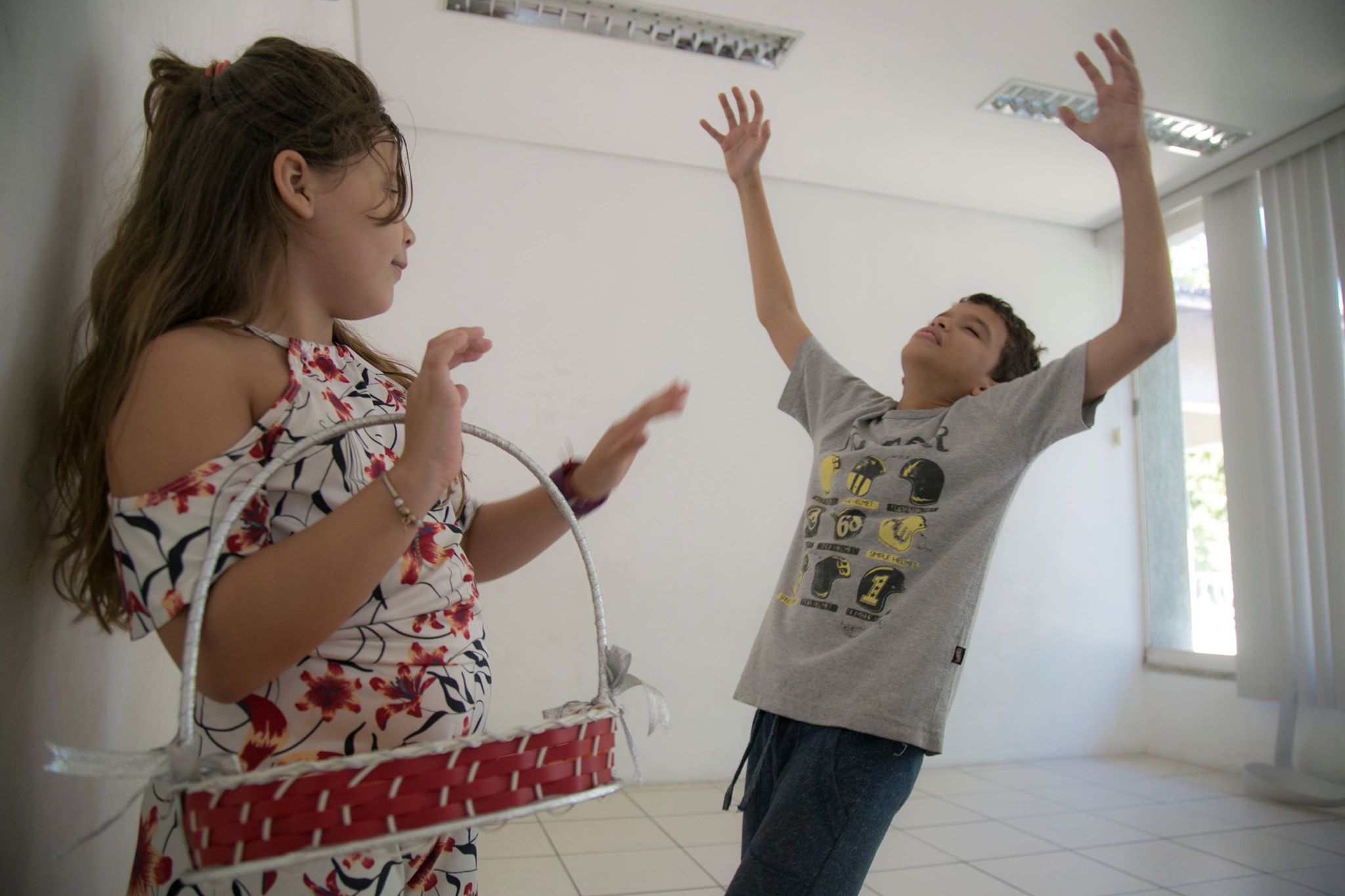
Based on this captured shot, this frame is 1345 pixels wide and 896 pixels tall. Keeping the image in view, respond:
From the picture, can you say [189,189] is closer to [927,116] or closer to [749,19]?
[749,19]

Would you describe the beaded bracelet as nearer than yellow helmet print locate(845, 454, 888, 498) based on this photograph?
Yes

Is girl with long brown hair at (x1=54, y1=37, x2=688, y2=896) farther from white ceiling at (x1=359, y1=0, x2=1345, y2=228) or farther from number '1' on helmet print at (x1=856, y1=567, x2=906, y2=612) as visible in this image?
white ceiling at (x1=359, y1=0, x2=1345, y2=228)

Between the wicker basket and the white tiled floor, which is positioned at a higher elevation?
the wicker basket

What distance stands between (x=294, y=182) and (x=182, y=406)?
0.83 ft

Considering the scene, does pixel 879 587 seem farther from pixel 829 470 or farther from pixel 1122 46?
pixel 1122 46

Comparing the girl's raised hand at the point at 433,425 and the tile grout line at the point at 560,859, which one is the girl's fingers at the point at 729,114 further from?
the tile grout line at the point at 560,859

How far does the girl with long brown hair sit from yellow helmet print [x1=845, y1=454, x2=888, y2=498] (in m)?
0.73

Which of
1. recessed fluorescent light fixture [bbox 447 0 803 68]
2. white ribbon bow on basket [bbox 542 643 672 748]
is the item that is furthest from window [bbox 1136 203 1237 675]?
white ribbon bow on basket [bbox 542 643 672 748]

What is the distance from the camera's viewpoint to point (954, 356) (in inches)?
Answer: 59.4

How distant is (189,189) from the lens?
2.40 ft

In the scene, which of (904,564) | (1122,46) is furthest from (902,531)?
(1122,46)

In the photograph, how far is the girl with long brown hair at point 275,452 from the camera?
573mm

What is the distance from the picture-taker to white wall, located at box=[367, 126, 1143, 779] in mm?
3396

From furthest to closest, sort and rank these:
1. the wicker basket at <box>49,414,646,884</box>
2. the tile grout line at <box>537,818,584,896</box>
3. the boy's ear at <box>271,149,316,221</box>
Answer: the tile grout line at <box>537,818,584,896</box>, the boy's ear at <box>271,149,316,221</box>, the wicker basket at <box>49,414,646,884</box>
